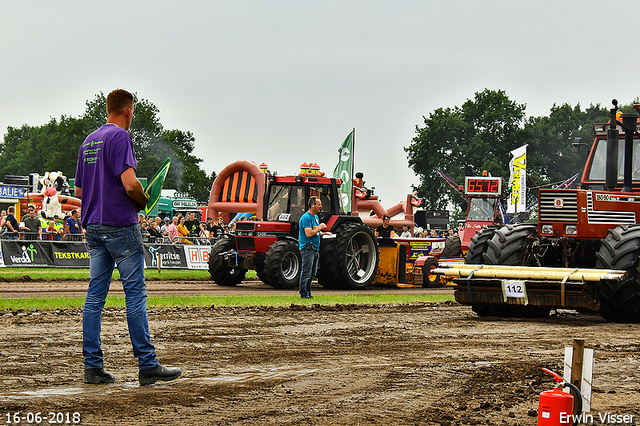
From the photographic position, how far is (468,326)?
10258 millimetres

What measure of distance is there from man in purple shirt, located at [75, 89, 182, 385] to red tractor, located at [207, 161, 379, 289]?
1127cm

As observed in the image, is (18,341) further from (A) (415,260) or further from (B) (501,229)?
(A) (415,260)

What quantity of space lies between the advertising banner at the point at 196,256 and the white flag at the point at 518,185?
10142mm

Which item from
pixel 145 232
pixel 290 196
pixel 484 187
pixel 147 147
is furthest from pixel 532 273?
pixel 147 147

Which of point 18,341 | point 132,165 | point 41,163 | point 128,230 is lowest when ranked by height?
point 18,341

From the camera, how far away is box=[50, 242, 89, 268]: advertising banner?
23750 millimetres

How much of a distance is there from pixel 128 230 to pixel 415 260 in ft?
47.8

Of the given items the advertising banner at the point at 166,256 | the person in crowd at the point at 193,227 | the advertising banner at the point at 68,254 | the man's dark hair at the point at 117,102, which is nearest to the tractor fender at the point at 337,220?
the advertising banner at the point at 166,256

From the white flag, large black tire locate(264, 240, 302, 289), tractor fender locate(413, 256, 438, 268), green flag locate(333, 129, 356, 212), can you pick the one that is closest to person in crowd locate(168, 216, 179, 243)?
green flag locate(333, 129, 356, 212)

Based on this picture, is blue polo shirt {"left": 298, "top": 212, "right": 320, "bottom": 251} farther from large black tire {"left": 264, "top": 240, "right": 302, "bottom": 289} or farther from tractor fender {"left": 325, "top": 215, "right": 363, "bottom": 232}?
tractor fender {"left": 325, "top": 215, "right": 363, "bottom": 232}

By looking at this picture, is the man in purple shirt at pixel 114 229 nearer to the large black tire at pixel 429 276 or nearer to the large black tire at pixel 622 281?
the large black tire at pixel 622 281

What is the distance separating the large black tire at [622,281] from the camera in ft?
33.9

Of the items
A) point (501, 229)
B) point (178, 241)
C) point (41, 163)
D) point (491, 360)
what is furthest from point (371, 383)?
point (41, 163)

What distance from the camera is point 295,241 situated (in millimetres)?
17781
